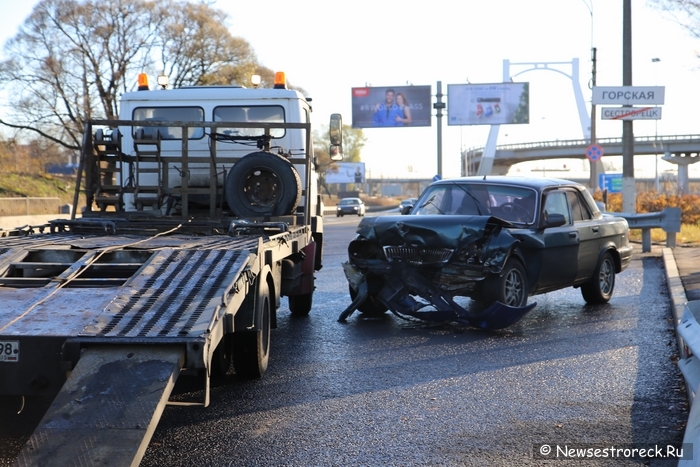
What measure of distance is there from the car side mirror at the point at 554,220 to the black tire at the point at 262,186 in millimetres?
2686

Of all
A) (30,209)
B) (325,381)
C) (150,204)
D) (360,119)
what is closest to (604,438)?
(325,381)

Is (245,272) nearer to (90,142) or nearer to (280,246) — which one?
(280,246)

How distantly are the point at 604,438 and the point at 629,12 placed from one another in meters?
17.3

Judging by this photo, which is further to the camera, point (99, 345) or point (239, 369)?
point (239, 369)

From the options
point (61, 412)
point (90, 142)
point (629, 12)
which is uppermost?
point (629, 12)

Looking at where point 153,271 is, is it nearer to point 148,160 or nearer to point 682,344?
point 682,344

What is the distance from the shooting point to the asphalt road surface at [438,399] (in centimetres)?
477

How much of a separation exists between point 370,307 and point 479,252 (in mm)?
1581

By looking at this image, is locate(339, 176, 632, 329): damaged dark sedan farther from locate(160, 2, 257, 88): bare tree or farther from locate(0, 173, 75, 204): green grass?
locate(160, 2, 257, 88): bare tree

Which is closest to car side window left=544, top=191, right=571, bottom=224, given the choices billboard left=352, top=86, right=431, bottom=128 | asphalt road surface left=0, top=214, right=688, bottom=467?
asphalt road surface left=0, top=214, right=688, bottom=467

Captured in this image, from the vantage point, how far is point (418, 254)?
353 inches

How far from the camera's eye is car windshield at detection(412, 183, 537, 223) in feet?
31.9

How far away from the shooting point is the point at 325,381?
6492mm

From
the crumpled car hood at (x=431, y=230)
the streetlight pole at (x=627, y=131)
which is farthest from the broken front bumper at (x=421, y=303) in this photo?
the streetlight pole at (x=627, y=131)
